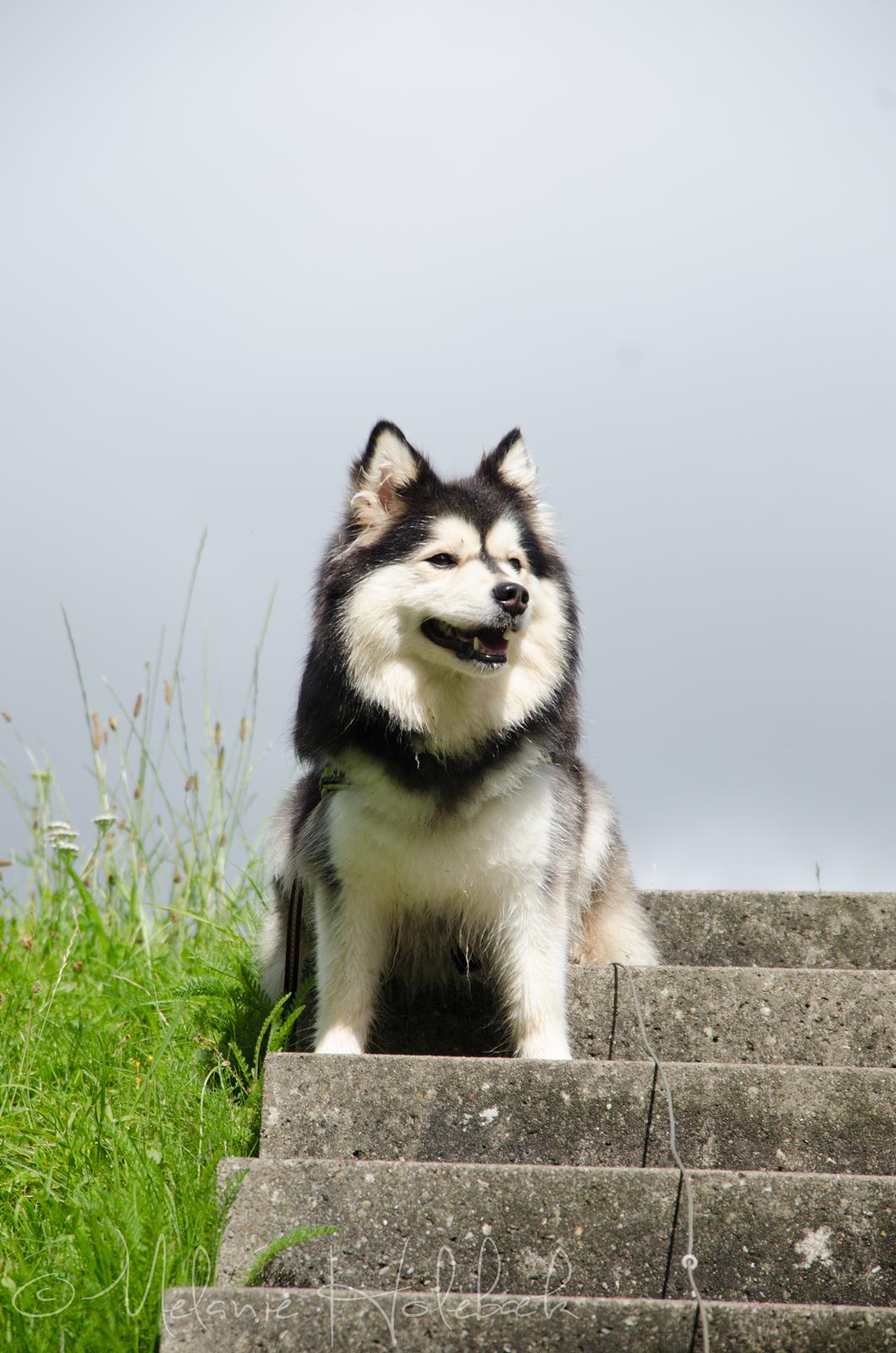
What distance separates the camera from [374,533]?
3203 mm

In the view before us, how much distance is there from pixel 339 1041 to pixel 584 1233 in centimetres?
94

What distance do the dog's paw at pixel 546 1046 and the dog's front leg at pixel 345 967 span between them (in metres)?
0.41

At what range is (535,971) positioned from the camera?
2992 mm

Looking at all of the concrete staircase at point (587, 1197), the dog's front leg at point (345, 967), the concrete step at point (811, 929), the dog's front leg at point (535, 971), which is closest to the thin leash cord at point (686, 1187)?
the concrete staircase at point (587, 1197)

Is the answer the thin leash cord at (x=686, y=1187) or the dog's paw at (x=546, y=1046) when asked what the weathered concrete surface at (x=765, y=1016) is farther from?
the dog's paw at (x=546, y=1046)

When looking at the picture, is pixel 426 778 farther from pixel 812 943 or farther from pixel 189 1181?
pixel 812 943

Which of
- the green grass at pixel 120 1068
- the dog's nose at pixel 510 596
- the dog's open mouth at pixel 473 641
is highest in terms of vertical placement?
the dog's nose at pixel 510 596

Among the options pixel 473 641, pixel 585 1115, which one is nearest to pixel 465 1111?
pixel 585 1115

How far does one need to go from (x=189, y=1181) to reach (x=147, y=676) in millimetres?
2824

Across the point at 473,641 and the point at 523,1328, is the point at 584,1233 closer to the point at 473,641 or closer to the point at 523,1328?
the point at 523,1328

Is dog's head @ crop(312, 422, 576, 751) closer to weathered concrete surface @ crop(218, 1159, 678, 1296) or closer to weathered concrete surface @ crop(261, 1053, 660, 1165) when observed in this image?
weathered concrete surface @ crop(261, 1053, 660, 1165)

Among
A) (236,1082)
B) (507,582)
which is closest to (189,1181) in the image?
(236,1082)

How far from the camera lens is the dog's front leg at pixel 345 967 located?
3.02 m

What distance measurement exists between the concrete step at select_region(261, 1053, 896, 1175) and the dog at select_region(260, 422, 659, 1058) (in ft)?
1.26
